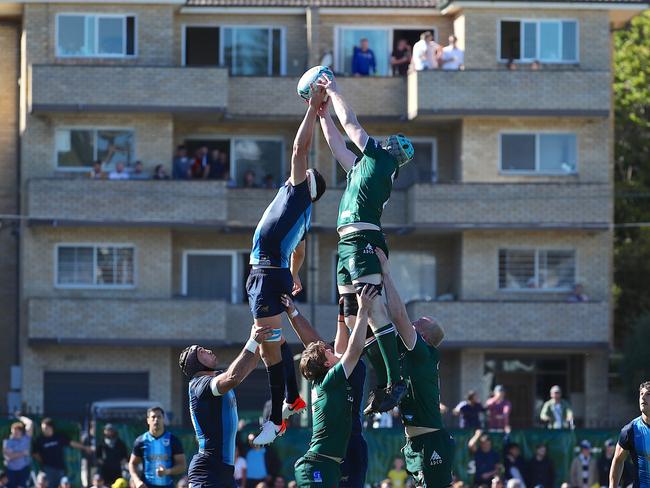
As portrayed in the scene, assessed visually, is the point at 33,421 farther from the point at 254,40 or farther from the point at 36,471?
the point at 254,40

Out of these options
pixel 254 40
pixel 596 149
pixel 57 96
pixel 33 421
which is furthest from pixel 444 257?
pixel 33 421

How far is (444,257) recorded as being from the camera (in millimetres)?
50438

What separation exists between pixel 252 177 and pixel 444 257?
635 centimetres

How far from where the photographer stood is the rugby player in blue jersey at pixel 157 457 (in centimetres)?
2192

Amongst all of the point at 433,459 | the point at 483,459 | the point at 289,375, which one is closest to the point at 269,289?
the point at 289,375

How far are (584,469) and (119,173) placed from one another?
18372 millimetres

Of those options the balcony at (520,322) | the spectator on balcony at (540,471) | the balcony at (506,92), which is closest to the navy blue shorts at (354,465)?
the spectator on balcony at (540,471)

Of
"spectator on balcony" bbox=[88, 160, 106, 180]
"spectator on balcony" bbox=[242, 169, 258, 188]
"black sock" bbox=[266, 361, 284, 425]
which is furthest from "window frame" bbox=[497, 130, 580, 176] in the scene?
"black sock" bbox=[266, 361, 284, 425]

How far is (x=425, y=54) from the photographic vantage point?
157 feet

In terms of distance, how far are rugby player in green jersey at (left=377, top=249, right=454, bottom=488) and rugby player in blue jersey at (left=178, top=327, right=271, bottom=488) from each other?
4.89 feet

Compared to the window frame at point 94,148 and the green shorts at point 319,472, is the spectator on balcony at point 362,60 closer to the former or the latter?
the window frame at point 94,148

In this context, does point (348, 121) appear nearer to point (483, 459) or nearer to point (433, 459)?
point (433, 459)

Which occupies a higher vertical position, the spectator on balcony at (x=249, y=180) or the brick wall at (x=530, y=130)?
the brick wall at (x=530, y=130)

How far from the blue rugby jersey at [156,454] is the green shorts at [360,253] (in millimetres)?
6268
